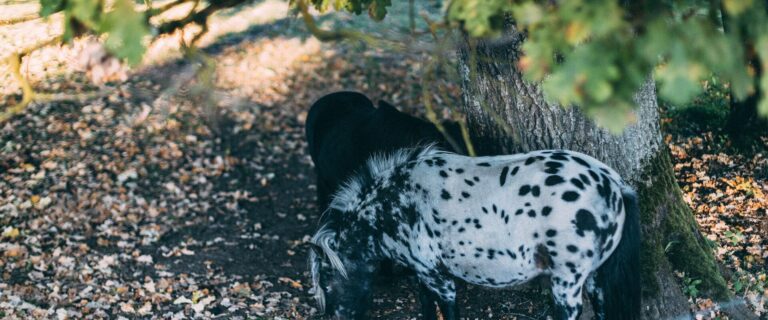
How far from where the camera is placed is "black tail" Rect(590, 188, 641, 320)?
381 cm

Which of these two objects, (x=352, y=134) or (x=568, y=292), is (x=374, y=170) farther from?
(x=568, y=292)

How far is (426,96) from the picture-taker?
326cm

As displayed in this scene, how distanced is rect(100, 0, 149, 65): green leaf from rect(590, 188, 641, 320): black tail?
269 centimetres

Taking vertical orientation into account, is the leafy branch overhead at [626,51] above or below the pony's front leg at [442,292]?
above

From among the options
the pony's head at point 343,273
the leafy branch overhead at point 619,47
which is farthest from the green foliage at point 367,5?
the pony's head at point 343,273

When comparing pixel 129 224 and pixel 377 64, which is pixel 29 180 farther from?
pixel 377 64

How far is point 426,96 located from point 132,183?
5060 mm

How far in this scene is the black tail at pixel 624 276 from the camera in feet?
12.5

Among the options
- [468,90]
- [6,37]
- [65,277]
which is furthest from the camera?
[6,37]

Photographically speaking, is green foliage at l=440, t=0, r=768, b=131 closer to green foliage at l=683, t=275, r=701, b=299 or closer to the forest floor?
the forest floor

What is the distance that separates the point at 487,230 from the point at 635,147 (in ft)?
4.92

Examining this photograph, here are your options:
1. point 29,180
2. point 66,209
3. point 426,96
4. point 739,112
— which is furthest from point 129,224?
point 739,112

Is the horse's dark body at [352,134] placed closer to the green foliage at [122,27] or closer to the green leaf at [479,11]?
the green leaf at [479,11]

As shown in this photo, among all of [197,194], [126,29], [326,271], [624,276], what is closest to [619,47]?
[126,29]
